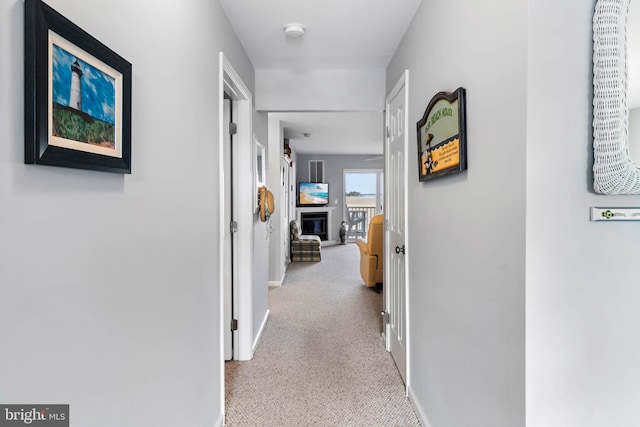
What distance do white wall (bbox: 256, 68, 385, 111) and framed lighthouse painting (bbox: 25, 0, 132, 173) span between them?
2.29 metres

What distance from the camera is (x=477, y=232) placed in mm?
1376

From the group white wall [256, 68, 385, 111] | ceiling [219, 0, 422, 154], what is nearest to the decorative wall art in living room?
ceiling [219, 0, 422, 154]

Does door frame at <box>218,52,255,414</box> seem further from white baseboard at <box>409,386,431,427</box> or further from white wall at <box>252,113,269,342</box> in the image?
white baseboard at <box>409,386,431,427</box>

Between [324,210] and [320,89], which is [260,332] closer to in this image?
[320,89]

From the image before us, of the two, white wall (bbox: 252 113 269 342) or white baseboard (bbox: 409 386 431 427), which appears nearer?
white baseboard (bbox: 409 386 431 427)

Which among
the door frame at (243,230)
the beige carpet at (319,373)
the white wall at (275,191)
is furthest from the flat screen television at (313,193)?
the door frame at (243,230)

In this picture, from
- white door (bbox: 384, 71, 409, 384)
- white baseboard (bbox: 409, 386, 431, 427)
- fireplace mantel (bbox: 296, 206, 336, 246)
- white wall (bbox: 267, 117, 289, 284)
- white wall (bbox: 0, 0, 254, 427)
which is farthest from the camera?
fireplace mantel (bbox: 296, 206, 336, 246)

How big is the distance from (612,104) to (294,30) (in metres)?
1.91

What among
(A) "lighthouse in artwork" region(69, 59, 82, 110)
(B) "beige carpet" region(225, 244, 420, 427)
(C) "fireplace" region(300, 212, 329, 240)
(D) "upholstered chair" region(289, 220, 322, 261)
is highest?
(A) "lighthouse in artwork" region(69, 59, 82, 110)

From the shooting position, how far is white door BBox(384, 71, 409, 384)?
2527mm

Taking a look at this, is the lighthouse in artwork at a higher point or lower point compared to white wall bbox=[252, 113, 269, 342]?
higher

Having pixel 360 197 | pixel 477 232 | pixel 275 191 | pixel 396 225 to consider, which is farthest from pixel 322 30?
pixel 360 197

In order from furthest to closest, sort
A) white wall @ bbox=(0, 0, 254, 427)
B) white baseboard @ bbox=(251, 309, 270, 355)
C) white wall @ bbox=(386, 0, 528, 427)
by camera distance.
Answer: white baseboard @ bbox=(251, 309, 270, 355), white wall @ bbox=(386, 0, 528, 427), white wall @ bbox=(0, 0, 254, 427)

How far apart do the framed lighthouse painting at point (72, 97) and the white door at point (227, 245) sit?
174 centimetres
